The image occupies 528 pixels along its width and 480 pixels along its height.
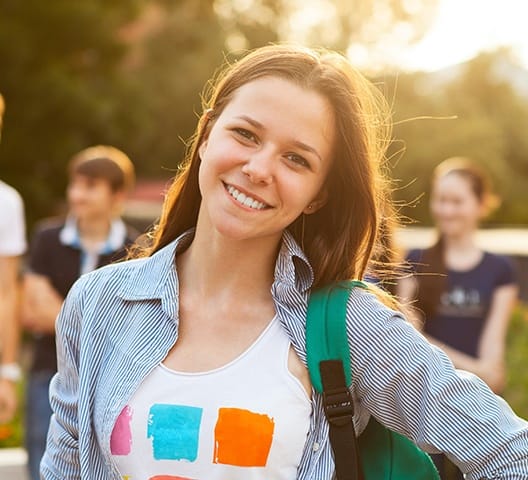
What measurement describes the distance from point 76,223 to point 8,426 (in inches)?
109

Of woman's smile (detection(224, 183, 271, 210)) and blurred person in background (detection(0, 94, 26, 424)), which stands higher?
woman's smile (detection(224, 183, 271, 210))

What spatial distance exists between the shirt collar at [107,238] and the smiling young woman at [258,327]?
2870 millimetres

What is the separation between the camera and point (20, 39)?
20703mm

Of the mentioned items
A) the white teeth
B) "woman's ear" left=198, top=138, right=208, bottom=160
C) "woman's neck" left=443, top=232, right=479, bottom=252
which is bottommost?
"woman's neck" left=443, top=232, right=479, bottom=252

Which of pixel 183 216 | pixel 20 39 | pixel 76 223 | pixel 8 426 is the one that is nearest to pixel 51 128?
pixel 20 39

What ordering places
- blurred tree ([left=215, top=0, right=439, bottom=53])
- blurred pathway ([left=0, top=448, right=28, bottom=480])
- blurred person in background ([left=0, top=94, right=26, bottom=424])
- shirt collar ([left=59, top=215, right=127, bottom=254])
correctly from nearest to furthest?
blurred person in background ([left=0, top=94, right=26, bottom=424])
shirt collar ([left=59, top=215, right=127, bottom=254])
blurred pathway ([left=0, top=448, right=28, bottom=480])
blurred tree ([left=215, top=0, right=439, bottom=53])

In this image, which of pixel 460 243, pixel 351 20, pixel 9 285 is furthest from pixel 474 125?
pixel 9 285

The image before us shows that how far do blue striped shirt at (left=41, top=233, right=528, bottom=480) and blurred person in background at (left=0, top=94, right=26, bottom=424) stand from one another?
8.72ft

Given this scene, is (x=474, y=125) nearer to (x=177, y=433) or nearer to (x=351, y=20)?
(x=351, y=20)

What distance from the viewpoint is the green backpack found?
1980 mm

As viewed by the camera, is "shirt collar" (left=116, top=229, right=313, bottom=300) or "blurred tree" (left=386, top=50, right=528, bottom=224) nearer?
"shirt collar" (left=116, top=229, right=313, bottom=300)

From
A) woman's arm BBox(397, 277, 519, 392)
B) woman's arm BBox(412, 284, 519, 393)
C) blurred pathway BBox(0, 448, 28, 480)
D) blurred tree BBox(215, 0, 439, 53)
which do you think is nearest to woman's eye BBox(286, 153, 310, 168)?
woman's arm BBox(397, 277, 519, 392)

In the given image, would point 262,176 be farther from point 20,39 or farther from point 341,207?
point 20,39

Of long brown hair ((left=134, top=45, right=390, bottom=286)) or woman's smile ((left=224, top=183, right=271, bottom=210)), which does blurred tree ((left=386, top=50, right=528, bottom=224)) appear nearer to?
long brown hair ((left=134, top=45, right=390, bottom=286))
